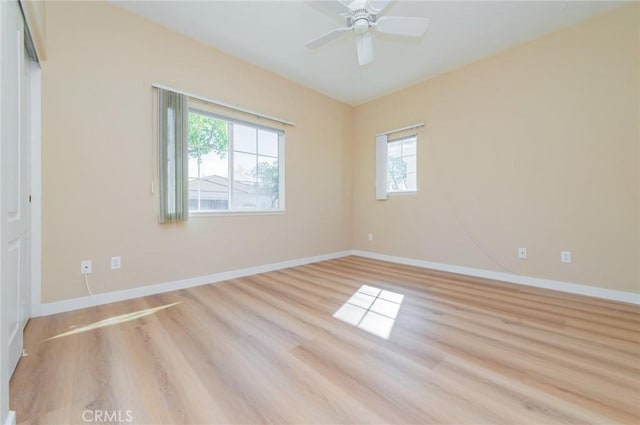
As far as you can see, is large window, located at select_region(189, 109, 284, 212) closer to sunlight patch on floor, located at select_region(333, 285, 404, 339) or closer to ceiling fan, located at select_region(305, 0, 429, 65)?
ceiling fan, located at select_region(305, 0, 429, 65)

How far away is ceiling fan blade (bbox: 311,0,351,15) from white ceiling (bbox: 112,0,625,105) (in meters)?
0.07

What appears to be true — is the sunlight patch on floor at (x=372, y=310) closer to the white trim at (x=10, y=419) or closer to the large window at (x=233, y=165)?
the white trim at (x=10, y=419)

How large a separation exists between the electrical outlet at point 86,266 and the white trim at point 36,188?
0.25 meters

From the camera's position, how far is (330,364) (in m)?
1.47

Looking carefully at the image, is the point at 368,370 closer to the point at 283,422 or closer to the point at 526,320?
the point at 283,422

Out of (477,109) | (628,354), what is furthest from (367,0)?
(628,354)

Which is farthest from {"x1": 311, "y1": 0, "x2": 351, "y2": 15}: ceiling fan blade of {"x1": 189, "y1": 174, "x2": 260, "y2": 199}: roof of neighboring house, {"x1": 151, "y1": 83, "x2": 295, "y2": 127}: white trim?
{"x1": 189, "y1": 174, "x2": 260, "y2": 199}: roof of neighboring house

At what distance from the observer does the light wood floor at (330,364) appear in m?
1.14

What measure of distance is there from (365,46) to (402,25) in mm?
354

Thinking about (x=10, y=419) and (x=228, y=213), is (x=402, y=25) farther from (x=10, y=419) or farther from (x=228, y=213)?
(x=10, y=419)

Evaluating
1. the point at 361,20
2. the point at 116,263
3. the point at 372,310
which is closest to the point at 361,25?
the point at 361,20

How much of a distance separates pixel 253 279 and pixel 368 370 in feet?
6.90

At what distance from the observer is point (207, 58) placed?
3.06 metres

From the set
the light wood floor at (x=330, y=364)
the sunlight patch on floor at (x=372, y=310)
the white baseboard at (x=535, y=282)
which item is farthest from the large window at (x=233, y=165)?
the white baseboard at (x=535, y=282)
